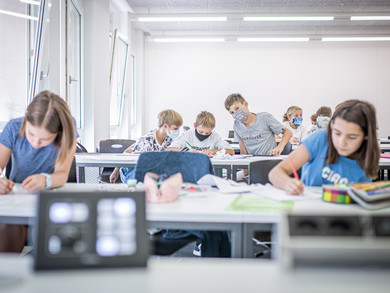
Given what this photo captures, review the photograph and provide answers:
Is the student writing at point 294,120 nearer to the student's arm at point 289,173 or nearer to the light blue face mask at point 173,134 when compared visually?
the light blue face mask at point 173,134

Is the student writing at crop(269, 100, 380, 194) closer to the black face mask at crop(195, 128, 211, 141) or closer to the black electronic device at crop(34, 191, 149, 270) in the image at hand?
the black electronic device at crop(34, 191, 149, 270)

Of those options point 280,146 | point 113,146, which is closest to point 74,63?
point 113,146

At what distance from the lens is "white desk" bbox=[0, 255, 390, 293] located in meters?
0.77

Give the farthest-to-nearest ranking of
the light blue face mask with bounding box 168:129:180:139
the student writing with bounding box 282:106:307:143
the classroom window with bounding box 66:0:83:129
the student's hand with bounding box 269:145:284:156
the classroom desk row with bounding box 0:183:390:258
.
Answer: the student writing with bounding box 282:106:307:143 < the classroom window with bounding box 66:0:83:129 < the light blue face mask with bounding box 168:129:180:139 < the student's hand with bounding box 269:145:284:156 < the classroom desk row with bounding box 0:183:390:258

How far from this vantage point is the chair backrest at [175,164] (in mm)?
2227

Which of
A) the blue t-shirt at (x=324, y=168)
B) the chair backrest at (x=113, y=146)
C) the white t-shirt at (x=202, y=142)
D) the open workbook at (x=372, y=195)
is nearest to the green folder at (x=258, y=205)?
the open workbook at (x=372, y=195)

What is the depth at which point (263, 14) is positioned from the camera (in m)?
7.00

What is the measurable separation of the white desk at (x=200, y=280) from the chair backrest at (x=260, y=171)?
1540 mm

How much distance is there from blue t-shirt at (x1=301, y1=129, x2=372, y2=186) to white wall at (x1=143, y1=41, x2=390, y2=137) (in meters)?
8.15

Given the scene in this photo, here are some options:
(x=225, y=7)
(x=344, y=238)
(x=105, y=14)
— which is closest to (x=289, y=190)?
(x=344, y=238)

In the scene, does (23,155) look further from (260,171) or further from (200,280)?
(200,280)

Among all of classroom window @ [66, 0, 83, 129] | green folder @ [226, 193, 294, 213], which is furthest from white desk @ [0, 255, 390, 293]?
classroom window @ [66, 0, 83, 129]

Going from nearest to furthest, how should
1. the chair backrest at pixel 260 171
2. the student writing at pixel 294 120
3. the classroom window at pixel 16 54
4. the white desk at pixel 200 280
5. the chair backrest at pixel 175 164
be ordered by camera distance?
the white desk at pixel 200 280 < the chair backrest at pixel 175 164 < the chair backrest at pixel 260 171 < the classroom window at pixel 16 54 < the student writing at pixel 294 120

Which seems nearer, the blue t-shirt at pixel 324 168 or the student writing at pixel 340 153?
the student writing at pixel 340 153
